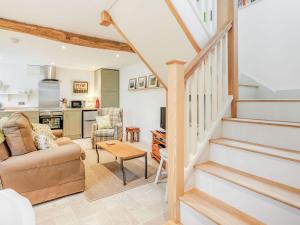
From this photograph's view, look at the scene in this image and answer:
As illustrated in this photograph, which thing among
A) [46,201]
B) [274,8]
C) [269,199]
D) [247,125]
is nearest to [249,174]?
[269,199]

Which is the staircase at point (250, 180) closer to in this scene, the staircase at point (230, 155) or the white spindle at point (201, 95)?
the staircase at point (230, 155)

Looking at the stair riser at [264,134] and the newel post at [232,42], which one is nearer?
the stair riser at [264,134]

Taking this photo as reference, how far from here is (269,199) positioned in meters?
1.20

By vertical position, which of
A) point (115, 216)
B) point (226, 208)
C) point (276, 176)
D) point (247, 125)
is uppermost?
point (247, 125)

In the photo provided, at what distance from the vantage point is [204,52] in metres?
1.72

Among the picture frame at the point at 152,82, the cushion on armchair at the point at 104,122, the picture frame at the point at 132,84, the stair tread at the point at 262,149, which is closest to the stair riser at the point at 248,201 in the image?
the stair tread at the point at 262,149

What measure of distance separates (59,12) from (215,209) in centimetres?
303

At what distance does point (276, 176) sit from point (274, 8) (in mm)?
2468

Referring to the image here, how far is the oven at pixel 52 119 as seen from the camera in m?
5.44

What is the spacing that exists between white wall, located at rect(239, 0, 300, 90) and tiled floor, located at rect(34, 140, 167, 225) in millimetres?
2304

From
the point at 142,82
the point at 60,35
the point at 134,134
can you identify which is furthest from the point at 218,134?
the point at 134,134

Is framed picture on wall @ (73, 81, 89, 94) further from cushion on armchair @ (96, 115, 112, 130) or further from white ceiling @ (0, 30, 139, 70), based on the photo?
cushion on armchair @ (96, 115, 112, 130)

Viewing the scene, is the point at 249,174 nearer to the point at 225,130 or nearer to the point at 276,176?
the point at 276,176

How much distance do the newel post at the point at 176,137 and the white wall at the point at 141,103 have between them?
113 inches
